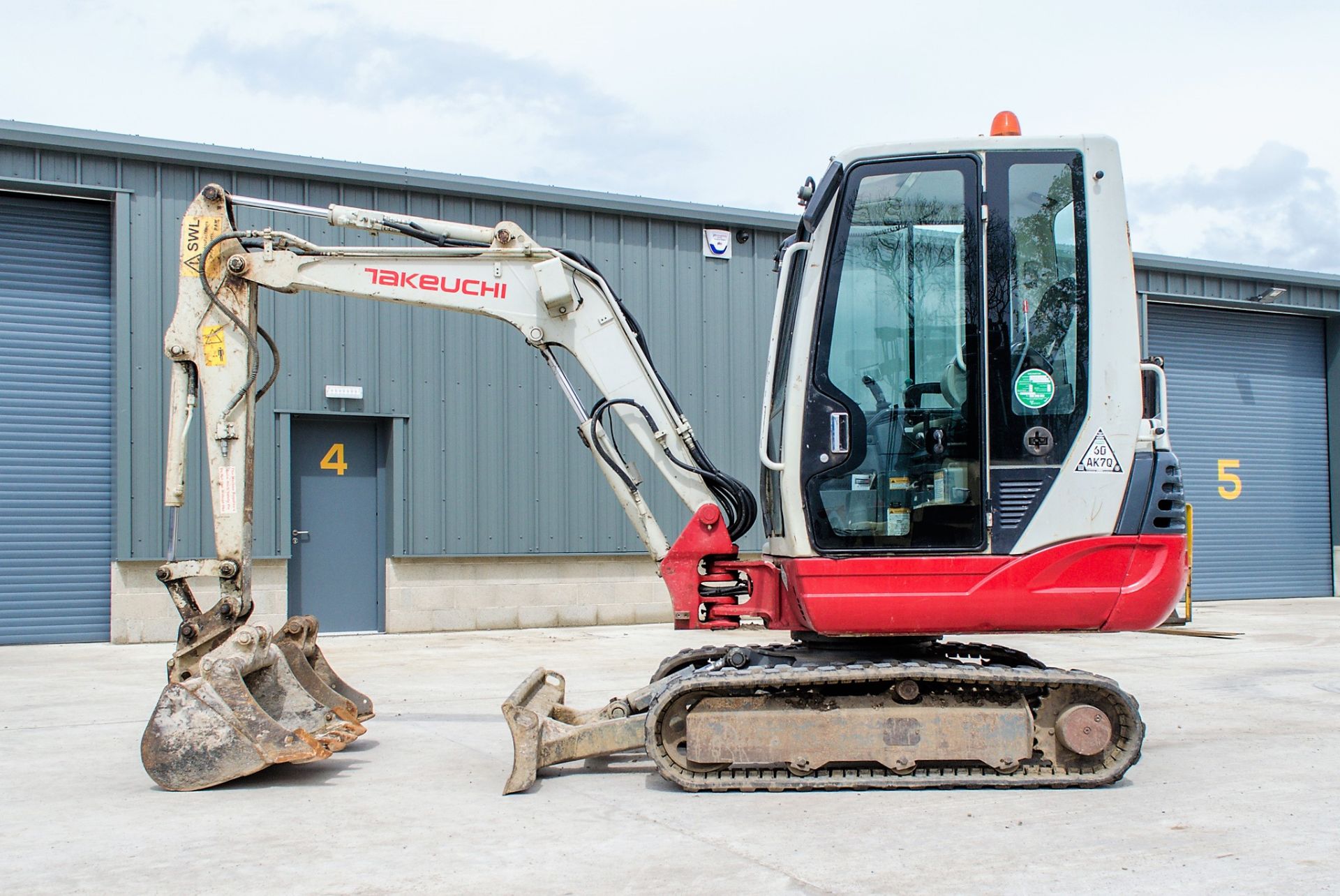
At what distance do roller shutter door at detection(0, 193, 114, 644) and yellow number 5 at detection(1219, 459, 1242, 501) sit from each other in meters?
17.3

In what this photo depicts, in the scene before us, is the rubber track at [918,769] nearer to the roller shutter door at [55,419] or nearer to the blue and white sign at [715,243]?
the roller shutter door at [55,419]

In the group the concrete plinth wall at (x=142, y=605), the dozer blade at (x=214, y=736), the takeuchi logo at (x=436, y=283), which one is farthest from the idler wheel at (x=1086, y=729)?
the concrete plinth wall at (x=142, y=605)

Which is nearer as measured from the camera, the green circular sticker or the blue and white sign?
the green circular sticker

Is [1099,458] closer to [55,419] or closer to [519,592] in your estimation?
[519,592]

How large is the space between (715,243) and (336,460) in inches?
228

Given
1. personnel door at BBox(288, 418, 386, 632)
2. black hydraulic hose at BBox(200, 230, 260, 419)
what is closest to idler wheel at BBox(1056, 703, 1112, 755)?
black hydraulic hose at BBox(200, 230, 260, 419)

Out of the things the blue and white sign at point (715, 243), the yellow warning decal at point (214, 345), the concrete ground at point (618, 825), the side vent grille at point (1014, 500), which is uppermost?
the blue and white sign at point (715, 243)

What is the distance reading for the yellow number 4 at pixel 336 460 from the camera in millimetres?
14156

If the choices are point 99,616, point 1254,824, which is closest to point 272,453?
point 99,616

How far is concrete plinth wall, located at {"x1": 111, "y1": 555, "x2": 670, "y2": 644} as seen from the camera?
12953mm

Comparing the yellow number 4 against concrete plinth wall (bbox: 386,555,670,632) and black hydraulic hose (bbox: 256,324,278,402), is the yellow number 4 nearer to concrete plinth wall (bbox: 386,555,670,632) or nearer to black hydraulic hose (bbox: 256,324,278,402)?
concrete plinth wall (bbox: 386,555,670,632)

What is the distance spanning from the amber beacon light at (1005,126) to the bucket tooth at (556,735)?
11.4 ft

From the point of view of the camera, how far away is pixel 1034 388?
5781 mm

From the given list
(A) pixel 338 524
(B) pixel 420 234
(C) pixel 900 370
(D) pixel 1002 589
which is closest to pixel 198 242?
(B) pixel 420 234
